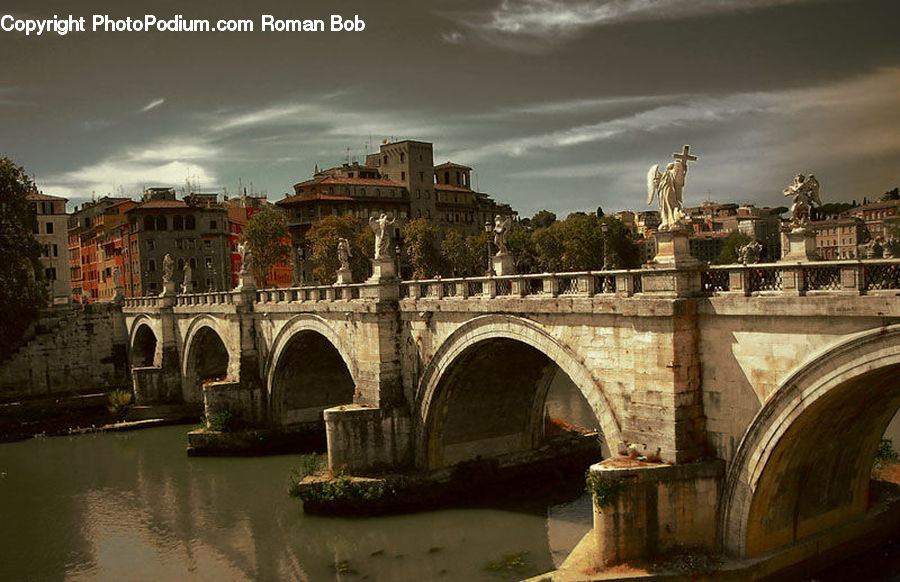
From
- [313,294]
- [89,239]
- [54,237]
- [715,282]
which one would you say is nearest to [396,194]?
[54,237]

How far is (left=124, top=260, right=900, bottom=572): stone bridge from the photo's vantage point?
13.3 metres

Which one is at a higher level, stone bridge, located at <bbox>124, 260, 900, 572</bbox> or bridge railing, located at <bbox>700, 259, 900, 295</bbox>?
bridge railing, located at <bbox>700, 259, 900, 295</bbox>

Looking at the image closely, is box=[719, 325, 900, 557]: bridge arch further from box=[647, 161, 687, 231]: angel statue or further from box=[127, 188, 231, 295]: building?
box=[127, 188, 231, 295]: building

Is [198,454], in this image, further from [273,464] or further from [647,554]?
[647,554]

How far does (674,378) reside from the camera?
1530cm

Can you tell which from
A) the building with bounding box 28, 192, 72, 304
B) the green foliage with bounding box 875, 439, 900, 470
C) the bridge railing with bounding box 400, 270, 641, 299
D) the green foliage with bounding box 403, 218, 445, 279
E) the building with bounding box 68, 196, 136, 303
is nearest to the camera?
the bridge railing with bounding box 400, 270, 641, 299

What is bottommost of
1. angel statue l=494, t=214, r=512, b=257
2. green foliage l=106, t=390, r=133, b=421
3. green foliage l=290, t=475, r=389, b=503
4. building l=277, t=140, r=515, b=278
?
green foliage l=290, t=475, r=389, b=503

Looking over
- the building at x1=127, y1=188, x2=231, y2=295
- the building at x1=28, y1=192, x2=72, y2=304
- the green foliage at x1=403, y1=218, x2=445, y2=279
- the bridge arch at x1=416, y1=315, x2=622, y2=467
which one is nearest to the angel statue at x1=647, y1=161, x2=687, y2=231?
the bridge arch at x1=416, y1=315, x2=622, y2=467

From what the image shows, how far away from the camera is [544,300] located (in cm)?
1864

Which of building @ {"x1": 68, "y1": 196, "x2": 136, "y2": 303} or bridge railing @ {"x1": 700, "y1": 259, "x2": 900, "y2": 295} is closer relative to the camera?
bridge railing @ {"x1": 700, "y1": 259, "x2": 900, "y2": 295}

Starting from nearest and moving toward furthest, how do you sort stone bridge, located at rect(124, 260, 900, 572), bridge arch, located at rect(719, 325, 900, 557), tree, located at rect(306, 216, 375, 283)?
1. bridge arch, located at rect(719, 325, 900, 557)
2. stone bridge, located at rect(124, 260, 900, 572)
3. tree, located at rect(306, 216, 375, 283)

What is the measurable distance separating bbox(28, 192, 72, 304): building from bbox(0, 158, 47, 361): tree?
18774 millimetres

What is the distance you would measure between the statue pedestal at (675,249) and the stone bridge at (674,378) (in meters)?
0.23

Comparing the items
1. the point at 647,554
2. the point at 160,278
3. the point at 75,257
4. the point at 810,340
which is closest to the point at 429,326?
the point at 647,554
